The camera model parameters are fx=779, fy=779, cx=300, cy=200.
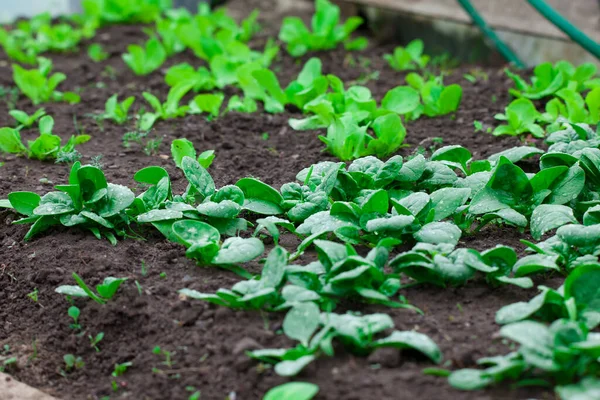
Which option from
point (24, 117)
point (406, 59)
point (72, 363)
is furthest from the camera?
point (406, 59)

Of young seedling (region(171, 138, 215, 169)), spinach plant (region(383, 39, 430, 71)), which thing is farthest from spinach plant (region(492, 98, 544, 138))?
young seedling (region(171, 138, 215, 169))

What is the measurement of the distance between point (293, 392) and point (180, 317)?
566 mm

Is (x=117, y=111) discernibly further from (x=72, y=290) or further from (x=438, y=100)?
(x=72, y=290)

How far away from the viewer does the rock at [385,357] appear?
6.51 feet

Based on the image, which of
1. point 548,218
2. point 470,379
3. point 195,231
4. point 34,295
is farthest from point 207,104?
point 470,379

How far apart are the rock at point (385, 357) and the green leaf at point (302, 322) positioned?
0.56ft

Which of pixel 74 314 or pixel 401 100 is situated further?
pixel 401 100

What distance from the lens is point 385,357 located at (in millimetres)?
1991

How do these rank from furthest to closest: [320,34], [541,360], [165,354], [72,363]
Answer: [320,34], [72,363], [165,354], [541,360]

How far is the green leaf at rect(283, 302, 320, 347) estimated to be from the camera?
2.05 meters

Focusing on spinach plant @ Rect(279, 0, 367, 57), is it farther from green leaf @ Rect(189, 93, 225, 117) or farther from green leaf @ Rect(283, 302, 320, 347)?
green leaf @ Rect(283, 302, 320, 347)

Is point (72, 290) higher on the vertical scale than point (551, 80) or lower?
lower

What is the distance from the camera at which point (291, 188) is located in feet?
9.19

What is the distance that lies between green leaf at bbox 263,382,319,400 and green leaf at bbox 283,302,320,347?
→ 18 cm
